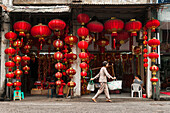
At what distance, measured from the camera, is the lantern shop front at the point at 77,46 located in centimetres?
1078

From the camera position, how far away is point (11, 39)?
10883 millimetres

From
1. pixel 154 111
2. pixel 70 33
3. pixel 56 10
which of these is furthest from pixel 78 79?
pixel 154 111

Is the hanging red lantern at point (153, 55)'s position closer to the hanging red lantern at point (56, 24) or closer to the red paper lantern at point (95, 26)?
the red paper lantern at point (95, 26)

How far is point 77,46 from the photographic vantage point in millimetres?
11797

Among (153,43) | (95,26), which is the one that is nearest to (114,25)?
(95,26)

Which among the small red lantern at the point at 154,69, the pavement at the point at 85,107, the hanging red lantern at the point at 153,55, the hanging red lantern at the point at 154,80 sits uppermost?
the hanging red lantern at the point at 153,55

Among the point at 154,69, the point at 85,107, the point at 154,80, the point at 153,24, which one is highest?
the point at 153,24

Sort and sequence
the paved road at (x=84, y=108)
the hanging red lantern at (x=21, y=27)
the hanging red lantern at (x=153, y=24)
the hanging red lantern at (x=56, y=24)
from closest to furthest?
the paved road at (x=84, y=108) → the hanging red lantern at (x=56, y=24) → the hanging red lantern at (x=21, y=27) → the hanging red lantern at (x=153, y=24)

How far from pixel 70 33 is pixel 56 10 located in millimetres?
1935

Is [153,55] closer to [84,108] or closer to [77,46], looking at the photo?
[77,46]

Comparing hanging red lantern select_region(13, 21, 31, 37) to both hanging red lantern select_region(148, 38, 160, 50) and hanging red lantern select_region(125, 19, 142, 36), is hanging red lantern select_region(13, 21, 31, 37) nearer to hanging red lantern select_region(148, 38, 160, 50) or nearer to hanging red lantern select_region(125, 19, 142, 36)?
hanging red lantern select_region(125, 19, 142, 36)

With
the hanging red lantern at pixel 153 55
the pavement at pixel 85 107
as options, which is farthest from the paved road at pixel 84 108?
the hanging red lantern at pixel 153 55

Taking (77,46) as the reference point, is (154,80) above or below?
below

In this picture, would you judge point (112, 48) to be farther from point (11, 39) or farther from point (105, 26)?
point (11, 39)
